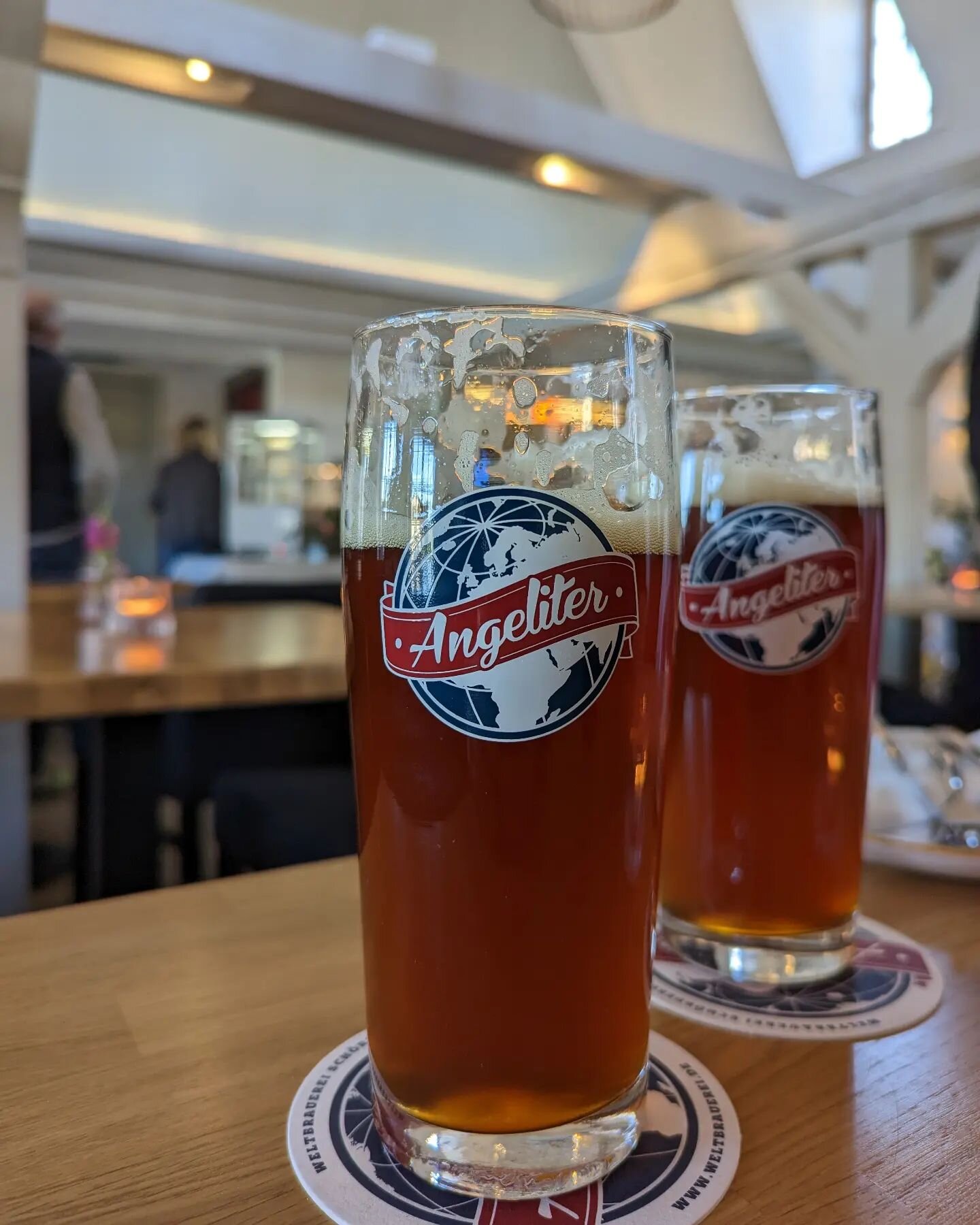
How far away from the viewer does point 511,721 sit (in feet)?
1.07

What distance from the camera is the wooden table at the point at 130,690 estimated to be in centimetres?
122

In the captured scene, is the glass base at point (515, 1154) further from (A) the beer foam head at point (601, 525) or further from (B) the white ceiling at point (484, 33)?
(B) the white ceiling at point (484, 33)

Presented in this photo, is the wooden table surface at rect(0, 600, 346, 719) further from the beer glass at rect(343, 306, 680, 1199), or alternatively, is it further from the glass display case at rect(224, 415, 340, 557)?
the glass display case at rect(224, 415, 340, 557)

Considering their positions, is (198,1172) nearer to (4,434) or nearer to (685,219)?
(4,434)

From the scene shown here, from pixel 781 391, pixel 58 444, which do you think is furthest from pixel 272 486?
pixel 781 391

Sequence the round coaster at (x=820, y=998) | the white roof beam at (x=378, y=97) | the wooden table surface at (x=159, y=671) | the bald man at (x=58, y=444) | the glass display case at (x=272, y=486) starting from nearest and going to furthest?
1. the round coaster at (x=820, y=998)
2. the wooden table surface at (x=159, y=671)
3. the white roof beam at (x=378, y=97)
4. the bald man at (x=58, y=444)
5. the glass display case at (x=272, y=486)

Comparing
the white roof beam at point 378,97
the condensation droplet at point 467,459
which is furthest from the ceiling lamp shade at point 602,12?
the condensation droplet at point 467,459

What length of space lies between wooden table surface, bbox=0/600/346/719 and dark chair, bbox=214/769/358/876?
0.13 metres

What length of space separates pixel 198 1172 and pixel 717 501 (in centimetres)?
36

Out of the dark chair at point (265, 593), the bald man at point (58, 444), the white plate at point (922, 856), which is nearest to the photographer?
A: the white plate at point (922, 856)

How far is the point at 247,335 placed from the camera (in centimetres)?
749

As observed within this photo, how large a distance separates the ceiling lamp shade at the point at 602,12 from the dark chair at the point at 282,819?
2.95 meters

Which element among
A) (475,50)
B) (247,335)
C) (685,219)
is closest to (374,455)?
(685,219)

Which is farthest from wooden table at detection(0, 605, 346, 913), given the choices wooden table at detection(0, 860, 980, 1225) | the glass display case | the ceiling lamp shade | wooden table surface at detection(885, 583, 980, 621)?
the glass display case
